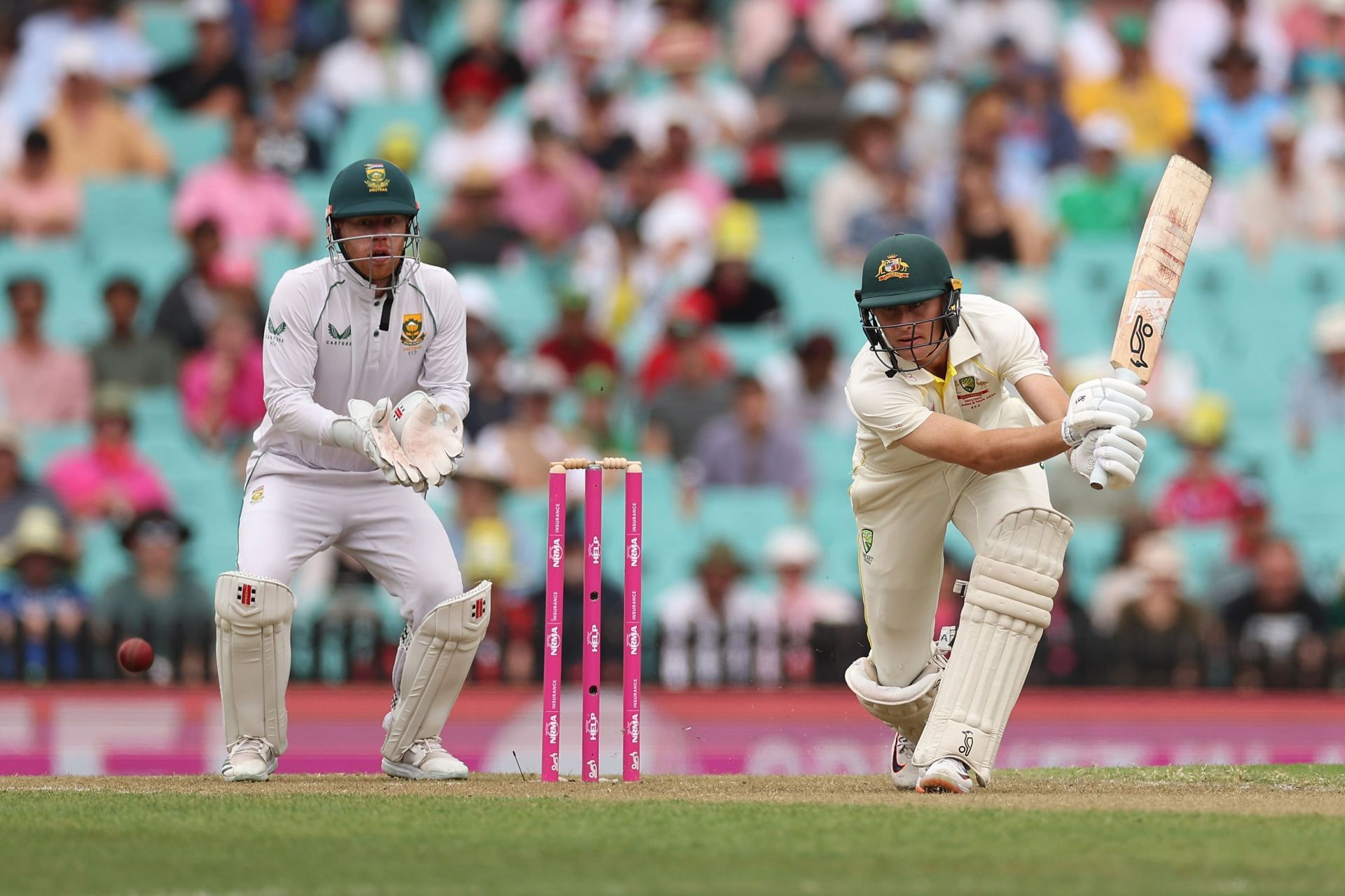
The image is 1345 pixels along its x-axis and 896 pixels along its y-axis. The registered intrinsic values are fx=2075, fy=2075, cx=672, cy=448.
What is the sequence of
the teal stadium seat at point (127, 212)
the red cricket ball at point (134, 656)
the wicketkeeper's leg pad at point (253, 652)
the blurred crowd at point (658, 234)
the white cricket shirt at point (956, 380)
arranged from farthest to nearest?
1. the teal stadium seat at point (127, 212)
2. the blurred crowd at point (658, 234)
3. the red cricket ball at point (134, 656)
4. the wicketkeeper's leg pad at point (253, 652)
5. the white cricket shirt at point (956, 380)

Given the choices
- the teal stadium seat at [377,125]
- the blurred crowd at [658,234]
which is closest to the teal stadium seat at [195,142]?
the blurred crowd at [658,234]

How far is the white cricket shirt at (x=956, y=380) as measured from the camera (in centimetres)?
538

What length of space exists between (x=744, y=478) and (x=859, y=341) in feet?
4.54

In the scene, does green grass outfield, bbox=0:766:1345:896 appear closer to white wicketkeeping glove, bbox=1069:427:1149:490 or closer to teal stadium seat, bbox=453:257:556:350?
white wicketkeeping glove, bbox=1069:427:1149:490

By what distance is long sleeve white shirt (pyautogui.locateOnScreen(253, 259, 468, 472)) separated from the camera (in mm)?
5742

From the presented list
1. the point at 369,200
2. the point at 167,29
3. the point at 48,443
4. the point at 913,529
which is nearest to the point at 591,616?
the point at 913,529

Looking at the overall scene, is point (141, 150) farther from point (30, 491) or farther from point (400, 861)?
point (400, 861)

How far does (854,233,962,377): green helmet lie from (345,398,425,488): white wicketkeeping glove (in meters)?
1.27

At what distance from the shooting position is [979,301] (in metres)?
5.54

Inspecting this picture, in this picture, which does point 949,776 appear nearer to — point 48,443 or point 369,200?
point 369,200

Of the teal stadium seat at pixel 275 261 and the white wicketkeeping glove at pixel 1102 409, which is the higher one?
the teal stadium seat at pixel 275 261

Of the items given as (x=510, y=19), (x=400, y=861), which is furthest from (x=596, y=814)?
(x=510, y=19)

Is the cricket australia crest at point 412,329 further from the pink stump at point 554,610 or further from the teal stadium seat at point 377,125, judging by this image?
the teal stadium seat at point 377,125

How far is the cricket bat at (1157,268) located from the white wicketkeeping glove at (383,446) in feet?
6.11
